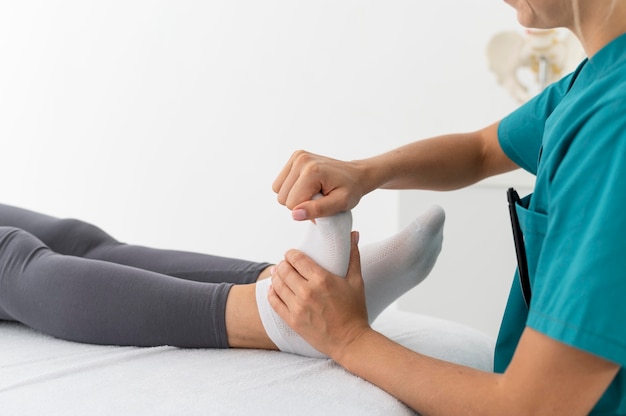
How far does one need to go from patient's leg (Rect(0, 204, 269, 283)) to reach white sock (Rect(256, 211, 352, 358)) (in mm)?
200

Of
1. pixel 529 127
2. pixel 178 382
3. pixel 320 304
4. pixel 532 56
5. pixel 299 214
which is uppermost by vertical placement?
pixel 532 56

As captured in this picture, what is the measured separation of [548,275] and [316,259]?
36cm

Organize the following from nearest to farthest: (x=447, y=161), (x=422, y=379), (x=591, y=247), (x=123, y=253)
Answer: (x=591, y=247), (x=422, y=379), (x=447, y=161), (x=123, y=253)

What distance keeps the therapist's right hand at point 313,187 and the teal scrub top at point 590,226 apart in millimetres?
275

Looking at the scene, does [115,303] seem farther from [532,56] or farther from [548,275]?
[532,56]

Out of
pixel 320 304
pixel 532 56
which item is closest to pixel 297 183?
pixel 320 304

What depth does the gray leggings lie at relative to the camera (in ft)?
3.72

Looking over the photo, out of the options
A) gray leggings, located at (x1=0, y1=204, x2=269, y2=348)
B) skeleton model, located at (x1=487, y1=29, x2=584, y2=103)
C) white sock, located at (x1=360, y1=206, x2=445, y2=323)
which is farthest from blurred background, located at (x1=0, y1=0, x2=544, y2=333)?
gray leggings, located at (x1=0, y1=204, x2=269, y2=348)

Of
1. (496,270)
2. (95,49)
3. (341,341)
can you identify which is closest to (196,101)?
(95,49)

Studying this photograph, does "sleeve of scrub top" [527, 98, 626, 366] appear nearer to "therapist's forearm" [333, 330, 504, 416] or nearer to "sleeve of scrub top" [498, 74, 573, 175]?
"therapist's forearm" [333, 330, 504, 416]

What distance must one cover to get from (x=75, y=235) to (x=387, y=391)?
0.74m

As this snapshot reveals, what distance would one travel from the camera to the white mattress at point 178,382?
3.02 feet

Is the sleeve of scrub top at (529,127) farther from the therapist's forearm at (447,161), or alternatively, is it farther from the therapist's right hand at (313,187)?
the therapist's right hand at (313,187)

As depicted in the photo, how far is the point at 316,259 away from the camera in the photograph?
1056mm
